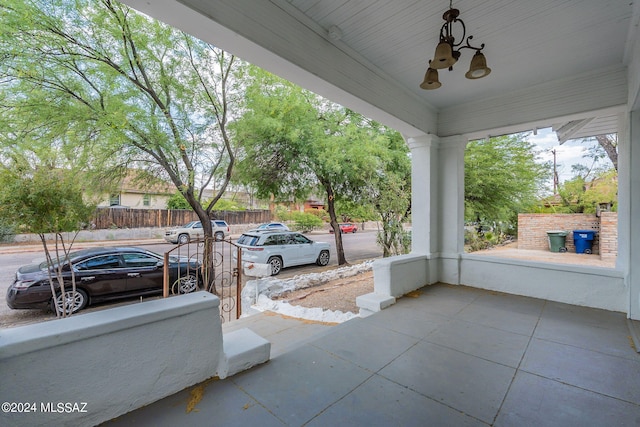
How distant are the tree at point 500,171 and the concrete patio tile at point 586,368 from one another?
20.3ft

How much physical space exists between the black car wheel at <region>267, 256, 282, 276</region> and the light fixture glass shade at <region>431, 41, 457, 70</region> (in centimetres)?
631

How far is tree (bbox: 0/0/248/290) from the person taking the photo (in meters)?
4.07

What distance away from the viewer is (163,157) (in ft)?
17.3

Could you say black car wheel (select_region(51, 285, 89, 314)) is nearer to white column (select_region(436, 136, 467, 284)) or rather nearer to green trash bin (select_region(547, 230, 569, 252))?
white column (select_region(436, 136, 467, 284))

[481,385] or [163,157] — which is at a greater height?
[163,157]

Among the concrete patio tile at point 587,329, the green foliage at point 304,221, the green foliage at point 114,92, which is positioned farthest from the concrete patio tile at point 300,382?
the green foliage at point 304,221

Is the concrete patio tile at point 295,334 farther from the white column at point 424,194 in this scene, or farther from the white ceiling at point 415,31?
the white ceiling at point 415,31

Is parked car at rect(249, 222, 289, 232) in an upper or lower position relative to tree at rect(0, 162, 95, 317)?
lower

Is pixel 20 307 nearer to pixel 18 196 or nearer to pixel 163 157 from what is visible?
pixel 18 196

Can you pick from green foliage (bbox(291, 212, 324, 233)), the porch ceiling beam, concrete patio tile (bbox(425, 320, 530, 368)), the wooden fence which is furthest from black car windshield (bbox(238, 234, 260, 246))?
green foliage (bbox(291, 212, 324, 233))

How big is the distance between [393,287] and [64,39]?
612 centimetres

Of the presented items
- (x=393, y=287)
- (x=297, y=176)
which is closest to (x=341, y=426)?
(x=393, y=287)

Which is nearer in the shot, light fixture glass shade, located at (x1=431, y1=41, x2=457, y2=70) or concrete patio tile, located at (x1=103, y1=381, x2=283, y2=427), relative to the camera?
concrete patio tile, located at (x1=103, y1=381, x2=283, y2=427)

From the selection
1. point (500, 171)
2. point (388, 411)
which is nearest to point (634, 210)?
point (388, 411)
